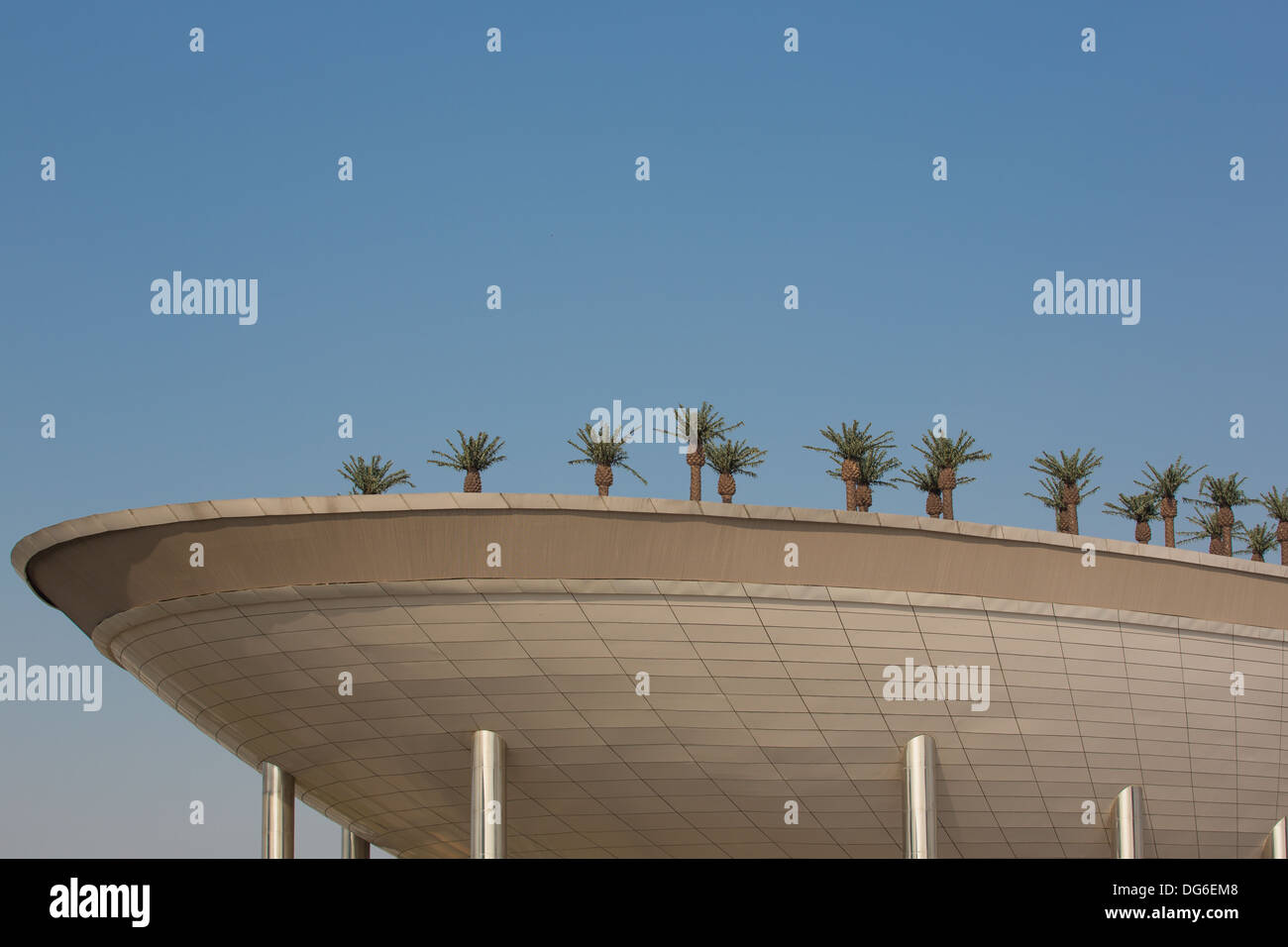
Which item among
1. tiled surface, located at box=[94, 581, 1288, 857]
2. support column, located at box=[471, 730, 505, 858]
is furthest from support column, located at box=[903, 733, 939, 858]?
support column, located at box=[471, 730, 505, 858]

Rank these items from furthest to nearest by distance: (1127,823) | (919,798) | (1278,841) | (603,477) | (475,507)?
1. (603,477)
2. (1278,841)
3. (1127,823)
4. (919,798)
5. (475,507)

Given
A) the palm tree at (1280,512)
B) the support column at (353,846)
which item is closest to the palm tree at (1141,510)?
the palm tree at (1280,512)

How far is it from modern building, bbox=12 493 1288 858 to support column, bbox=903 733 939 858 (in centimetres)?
7

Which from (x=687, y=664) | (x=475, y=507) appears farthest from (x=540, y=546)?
(x=687, y=664)

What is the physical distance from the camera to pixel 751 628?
29172 millimetres

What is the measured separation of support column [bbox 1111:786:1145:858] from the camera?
32.8 metres

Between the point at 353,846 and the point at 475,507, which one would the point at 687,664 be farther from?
the point at 353,846

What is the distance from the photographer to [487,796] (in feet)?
97.1

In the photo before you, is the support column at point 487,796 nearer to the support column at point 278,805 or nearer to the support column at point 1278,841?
the support column at point 278,805

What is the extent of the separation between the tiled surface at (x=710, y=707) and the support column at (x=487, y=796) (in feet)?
1.27

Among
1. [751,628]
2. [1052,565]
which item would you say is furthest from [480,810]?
[1052,565]

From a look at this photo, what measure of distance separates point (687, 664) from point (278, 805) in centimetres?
1051

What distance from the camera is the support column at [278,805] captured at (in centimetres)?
3300

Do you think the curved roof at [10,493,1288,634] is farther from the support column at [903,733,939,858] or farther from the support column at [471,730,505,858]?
the support column at [471,730,505,858]
